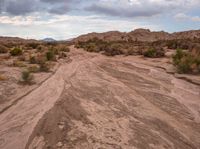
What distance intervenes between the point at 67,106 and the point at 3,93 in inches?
208

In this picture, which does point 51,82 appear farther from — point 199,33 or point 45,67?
point 199,33

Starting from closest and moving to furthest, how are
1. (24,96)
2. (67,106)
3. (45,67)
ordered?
(67,106) < (24,96) < (45,67)

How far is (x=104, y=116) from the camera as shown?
14297 mm

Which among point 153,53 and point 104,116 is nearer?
point 104,116

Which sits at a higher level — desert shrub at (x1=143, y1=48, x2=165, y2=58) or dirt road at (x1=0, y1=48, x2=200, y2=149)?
dirt road at (x1=0, y1=48, x2=200, y2=149)

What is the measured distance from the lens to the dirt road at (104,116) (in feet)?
38.3

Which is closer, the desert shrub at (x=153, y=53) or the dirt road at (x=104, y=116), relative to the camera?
the dirt road at (x=104, y=116)

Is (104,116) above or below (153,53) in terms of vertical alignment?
above

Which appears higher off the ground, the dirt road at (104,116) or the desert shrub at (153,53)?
the dirt road at (104,116)

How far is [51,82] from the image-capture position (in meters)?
22.7

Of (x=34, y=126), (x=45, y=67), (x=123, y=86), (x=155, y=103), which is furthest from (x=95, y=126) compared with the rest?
(x=45, y=67)

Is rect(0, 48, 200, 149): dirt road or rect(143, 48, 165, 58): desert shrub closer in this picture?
rect(0, 48, 200, 149): dirt road

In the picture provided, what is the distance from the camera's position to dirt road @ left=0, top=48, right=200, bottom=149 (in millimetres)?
11680

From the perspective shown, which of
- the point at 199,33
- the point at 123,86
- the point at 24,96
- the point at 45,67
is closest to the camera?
the point at 24,96
